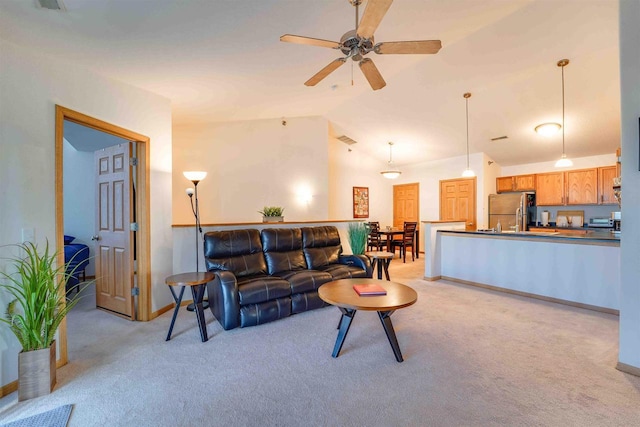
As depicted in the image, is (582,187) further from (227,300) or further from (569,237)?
(227,300)

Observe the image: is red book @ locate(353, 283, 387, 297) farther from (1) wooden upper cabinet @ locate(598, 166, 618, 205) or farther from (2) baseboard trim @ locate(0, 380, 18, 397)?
(1) wooden upper cabinet @ locate(598, 166, 618, 205)

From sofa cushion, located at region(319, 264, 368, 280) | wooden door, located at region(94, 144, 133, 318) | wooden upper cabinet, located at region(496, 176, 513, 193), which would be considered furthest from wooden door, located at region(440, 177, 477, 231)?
wooden door, located at region(94, 144, 133, 318)

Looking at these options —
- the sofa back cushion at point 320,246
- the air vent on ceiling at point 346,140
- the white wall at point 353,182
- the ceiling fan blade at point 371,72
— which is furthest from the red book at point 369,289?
the air vent on ceiling at point 346,140

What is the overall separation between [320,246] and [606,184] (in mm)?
5569

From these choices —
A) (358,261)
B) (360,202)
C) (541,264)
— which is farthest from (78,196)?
(541,264)

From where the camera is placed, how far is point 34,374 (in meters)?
1.85

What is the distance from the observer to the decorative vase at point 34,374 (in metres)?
1.83

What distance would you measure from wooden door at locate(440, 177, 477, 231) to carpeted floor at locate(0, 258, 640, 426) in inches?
Result: 146

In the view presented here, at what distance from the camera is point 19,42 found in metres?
2.01

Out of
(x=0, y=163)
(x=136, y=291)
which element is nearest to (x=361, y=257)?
(x=136, y=291)

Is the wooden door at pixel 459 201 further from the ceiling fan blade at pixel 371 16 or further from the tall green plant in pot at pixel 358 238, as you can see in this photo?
the ceiling fan blade at pixel 371 16

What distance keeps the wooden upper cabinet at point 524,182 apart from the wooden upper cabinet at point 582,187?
59 centimetres

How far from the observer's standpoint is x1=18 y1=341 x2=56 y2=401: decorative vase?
1.83 m

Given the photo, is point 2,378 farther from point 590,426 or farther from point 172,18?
point 590,426
